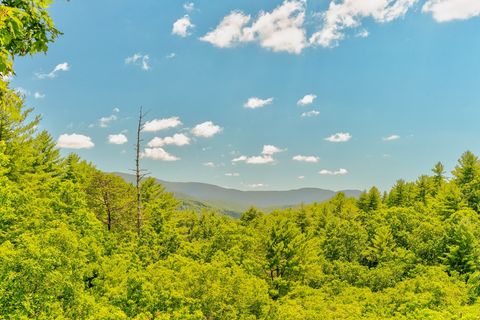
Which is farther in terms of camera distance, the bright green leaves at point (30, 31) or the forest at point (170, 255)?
the forest at point (170, 255)

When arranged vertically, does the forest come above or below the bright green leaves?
below

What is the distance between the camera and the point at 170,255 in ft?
95.3

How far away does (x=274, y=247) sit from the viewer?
38.9 m

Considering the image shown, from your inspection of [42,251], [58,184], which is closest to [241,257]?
[58,184]

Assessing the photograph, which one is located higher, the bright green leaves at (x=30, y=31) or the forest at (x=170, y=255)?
the bright green leaves at (x=30, y=31)

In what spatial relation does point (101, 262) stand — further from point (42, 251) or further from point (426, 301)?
point (426, 301)

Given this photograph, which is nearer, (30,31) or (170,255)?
(30,31)

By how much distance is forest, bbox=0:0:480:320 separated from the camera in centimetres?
1374

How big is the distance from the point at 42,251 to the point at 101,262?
26.1 ft

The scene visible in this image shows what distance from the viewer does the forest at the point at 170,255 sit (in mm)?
13742

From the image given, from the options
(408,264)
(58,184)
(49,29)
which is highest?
(49,29)

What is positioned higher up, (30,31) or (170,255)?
(30,31)

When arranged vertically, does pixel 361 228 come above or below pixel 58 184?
below

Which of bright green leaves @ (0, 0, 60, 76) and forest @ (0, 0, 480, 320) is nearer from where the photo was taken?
bright green leaves @ (0, 0, 60, 76)
